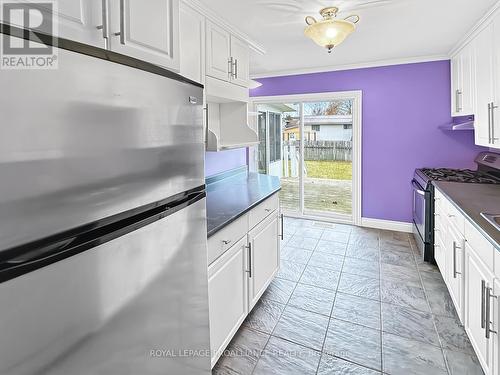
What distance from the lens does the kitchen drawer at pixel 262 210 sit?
215cm

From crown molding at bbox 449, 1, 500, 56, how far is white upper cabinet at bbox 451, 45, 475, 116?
0.06 metres

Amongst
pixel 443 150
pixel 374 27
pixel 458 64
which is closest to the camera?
pixel 374 27

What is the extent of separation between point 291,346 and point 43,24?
2.09m

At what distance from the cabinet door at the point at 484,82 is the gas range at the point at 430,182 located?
46cm

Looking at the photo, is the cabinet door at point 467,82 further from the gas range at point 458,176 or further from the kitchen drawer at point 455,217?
the kitchen drawer at point 455,217

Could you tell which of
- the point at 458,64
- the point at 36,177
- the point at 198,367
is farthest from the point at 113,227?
the point at 458,64

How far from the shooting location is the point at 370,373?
1.76 metres

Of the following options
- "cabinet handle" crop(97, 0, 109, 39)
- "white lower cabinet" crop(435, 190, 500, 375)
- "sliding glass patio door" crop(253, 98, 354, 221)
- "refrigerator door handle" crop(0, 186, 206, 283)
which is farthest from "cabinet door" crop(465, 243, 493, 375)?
"sliding glass patio door" crop(253, 98, 354, 221)

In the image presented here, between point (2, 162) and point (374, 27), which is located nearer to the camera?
point (2, 162)

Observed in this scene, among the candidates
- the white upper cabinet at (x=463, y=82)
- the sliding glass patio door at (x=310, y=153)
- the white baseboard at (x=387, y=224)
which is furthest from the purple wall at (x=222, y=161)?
the white upper cabinet at (x=463, y=82)

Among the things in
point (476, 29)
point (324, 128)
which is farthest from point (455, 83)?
point (324, 128)

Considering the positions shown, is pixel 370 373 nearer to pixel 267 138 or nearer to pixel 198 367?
pixel 198 367

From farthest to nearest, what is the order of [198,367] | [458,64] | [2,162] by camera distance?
1. [458,64]
2. [198,367]
3. [2,162]

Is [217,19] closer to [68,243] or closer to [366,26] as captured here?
[366,26]
